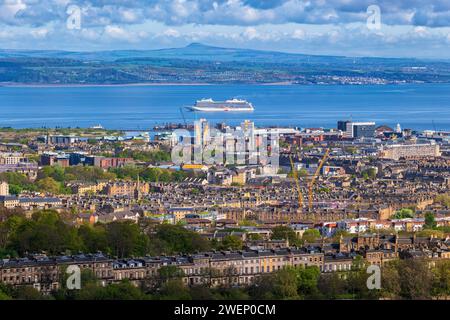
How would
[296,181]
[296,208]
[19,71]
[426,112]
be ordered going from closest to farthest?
[296,208] → [296,181] → [426,112] → [19,71]

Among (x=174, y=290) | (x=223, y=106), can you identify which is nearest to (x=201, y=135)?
(x=174, y=290)

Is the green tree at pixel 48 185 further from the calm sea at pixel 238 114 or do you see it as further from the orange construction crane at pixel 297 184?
the calm sea at pixel 238 114

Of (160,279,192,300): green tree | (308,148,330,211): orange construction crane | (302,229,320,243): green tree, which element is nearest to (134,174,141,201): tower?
(308,148,330,211): orange construction crane

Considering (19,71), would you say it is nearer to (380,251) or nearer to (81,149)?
(81,149)

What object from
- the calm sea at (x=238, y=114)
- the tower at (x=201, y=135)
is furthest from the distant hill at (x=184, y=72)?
the tower at (x=201, y=135)

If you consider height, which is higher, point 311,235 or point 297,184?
point 311,235

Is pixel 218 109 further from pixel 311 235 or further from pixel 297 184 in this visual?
pixel 311 235

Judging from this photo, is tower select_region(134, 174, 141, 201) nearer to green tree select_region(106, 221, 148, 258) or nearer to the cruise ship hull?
green tree select_region(106, 221, 148, 258)

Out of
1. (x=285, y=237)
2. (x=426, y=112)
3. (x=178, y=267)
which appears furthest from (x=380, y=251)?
(x=426, y=112)
